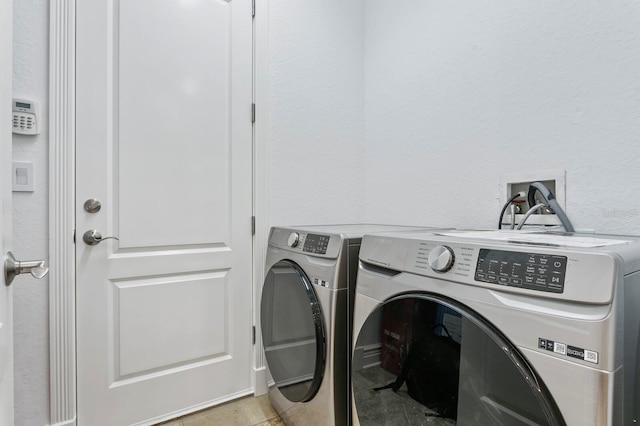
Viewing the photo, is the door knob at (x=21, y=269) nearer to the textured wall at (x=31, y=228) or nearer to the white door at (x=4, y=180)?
the white door at (x=4, y=180)

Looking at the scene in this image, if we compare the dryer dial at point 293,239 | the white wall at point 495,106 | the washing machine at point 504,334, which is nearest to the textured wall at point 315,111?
the white wall at point 495,106

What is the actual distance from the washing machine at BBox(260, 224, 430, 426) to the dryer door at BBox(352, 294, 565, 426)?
145 mm

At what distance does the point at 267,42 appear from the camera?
180 cm

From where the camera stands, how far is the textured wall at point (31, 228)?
125 cm

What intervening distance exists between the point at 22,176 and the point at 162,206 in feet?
1.66

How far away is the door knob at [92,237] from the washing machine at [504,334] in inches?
47.3

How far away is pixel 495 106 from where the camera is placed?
4.64 feet

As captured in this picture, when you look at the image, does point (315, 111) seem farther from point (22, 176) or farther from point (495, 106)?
point (22, 176)

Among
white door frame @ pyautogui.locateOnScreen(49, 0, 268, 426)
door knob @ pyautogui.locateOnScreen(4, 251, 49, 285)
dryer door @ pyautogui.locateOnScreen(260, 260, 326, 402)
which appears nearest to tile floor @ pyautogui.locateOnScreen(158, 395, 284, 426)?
dryer door @ pyautogui.locateOnScreen(260, 260, 326, 402)

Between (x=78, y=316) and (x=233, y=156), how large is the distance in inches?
39.0

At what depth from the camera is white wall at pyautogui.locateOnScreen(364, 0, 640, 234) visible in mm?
1082

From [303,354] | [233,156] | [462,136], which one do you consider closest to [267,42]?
[233,156]

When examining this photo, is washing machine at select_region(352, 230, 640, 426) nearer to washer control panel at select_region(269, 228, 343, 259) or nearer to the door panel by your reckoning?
washer control panel at select_region(269, 228, 343, 259)

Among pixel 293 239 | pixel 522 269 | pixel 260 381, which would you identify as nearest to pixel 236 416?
pixel 260 381
